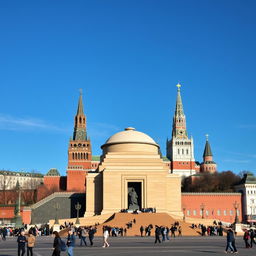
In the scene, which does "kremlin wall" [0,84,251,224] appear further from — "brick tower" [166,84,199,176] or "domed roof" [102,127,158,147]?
"brick tower" [166,84,199,176]

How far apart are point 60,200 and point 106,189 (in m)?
16.9

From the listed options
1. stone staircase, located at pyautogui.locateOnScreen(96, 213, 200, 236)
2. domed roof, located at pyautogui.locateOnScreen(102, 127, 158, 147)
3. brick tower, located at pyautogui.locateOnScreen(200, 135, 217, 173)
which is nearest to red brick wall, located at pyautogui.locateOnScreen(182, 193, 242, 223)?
domed roof, located at pyautogui.locateOnScreen(102, 127, 158, 147)

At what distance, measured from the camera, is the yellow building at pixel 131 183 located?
6538 centimetres

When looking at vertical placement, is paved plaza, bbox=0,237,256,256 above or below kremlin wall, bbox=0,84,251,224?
below

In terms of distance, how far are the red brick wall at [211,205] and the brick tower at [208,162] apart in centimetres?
7022

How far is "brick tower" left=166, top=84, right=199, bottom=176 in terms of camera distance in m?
157

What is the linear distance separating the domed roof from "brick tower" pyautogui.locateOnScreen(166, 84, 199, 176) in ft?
282

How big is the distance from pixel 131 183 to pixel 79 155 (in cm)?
6412

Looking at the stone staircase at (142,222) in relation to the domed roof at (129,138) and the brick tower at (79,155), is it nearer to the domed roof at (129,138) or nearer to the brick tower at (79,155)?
the domed roof at (129,138)

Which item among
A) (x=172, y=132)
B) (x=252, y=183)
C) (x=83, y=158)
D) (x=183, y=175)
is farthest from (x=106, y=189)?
(x=172, y=132)

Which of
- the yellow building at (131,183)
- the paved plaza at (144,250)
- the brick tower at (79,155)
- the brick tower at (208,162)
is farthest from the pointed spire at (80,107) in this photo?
the paved plaza at (144,250)

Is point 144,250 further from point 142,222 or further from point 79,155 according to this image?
point 79,155

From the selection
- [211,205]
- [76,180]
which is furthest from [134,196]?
[76,180]

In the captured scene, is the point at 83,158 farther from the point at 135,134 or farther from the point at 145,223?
the point at 145,223
